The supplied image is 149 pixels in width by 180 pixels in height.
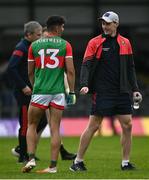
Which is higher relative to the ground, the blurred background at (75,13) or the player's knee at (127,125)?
the blurred background at (75,13)

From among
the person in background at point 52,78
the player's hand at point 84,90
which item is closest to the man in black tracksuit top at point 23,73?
the person in background at point 52,78

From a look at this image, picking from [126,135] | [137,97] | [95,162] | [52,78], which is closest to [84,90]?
[52,78]

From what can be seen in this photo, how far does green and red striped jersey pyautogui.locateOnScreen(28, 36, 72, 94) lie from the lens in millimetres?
13672

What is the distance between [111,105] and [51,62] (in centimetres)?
117

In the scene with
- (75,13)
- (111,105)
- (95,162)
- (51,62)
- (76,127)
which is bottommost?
(76,127)

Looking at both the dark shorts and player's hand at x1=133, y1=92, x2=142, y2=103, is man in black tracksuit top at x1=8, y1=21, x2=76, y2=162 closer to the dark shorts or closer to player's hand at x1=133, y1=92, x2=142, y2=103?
the dark shorts

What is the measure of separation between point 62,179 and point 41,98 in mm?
1593

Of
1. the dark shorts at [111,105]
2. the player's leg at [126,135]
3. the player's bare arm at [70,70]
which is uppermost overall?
the player's bare arm at [70,70]

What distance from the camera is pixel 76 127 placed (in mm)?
28719

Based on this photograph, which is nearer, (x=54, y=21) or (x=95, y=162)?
(x=54, y=21)

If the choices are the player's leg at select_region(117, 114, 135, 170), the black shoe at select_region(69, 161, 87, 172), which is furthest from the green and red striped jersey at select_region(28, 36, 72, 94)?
the black shoe at select_region(69, 161, 87, 172)

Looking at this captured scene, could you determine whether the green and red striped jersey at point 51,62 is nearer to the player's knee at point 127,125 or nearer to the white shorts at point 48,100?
the white shorts at point 48,100

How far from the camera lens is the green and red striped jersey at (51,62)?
13.7 m

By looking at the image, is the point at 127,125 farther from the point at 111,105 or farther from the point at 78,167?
the point at 78,167
